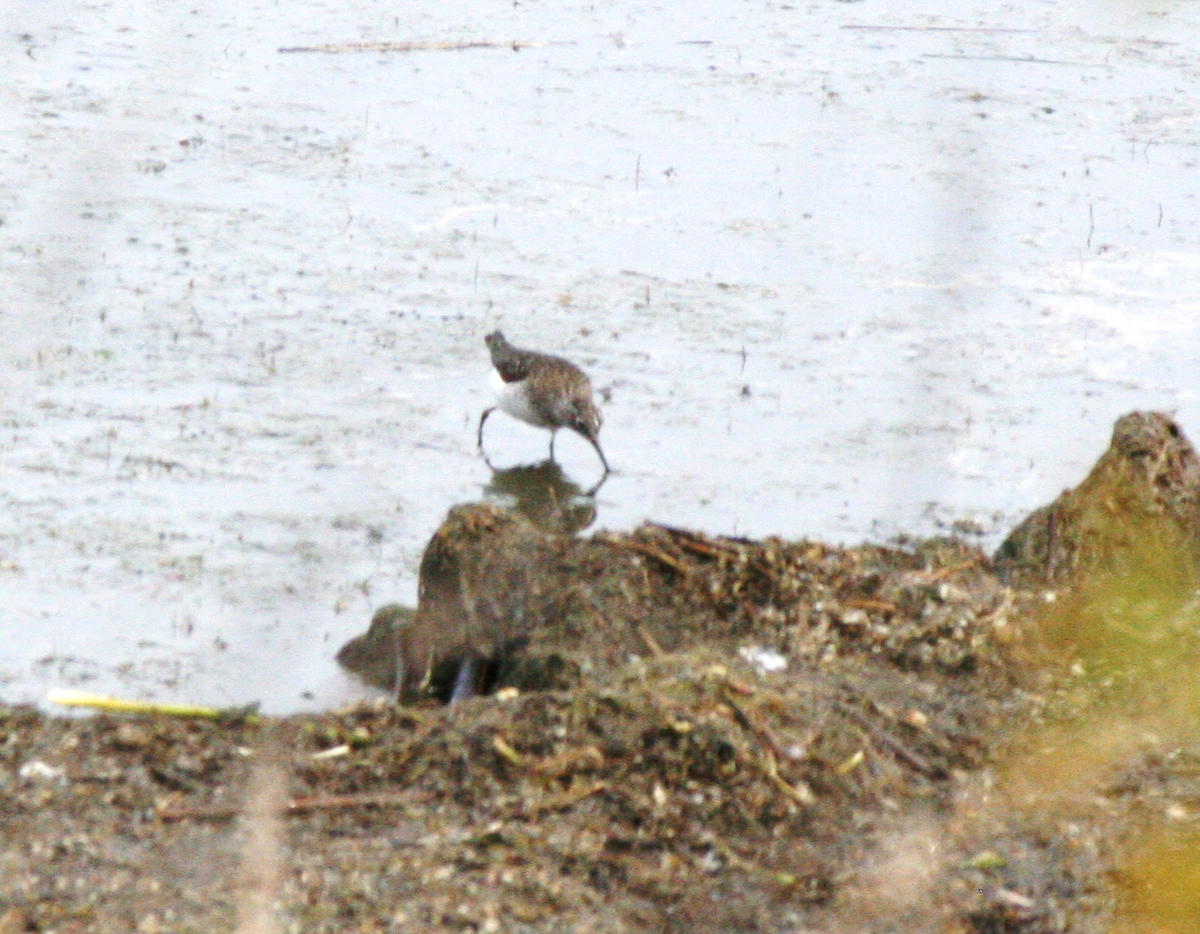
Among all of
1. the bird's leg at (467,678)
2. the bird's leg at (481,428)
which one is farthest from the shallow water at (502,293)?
the bird's leg at (467,678)

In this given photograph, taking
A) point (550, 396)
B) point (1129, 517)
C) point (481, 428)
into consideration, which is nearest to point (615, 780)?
point (1129, 517)

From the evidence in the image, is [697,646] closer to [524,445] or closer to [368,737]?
[368,737]

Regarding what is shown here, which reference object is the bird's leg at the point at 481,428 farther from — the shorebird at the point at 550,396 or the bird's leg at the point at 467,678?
the bird's leg at the point at 467,678

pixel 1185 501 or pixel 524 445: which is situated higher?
pixel 1185 501

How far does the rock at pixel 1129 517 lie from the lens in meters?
7.05

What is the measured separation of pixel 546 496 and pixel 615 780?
372 centimetres

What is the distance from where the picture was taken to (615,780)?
5.45 meters

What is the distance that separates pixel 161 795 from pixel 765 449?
4.38 metres

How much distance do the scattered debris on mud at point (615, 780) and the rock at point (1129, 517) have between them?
36cm

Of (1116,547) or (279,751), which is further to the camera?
(1116,547)

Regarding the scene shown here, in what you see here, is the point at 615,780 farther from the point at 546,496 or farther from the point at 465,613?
the point at 546,496

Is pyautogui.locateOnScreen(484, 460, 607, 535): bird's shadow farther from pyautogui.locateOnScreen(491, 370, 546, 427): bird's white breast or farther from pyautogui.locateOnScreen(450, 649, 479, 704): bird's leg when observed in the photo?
pyautogui.locateOnScreen(450, 649, 479, 704): bird's leg

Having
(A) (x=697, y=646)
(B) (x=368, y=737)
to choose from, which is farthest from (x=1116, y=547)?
(B) (x=368, y=737)

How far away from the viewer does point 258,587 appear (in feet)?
24.4
